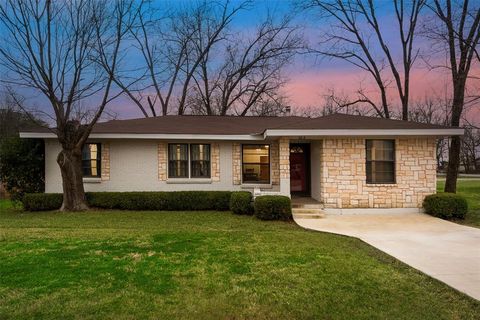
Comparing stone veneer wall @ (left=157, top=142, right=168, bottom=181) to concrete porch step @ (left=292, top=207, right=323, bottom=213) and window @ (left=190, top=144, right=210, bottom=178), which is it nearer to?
window @ (left=190, top=144, right=210, bottom=178)

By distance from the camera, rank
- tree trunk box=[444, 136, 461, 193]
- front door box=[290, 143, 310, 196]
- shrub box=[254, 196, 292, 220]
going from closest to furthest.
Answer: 1. shrub box=[254, 196, 292, 220]
2. front door box=[290, 143, 310, 196]
3. tree trunk box=[444, 136, 461, 193]

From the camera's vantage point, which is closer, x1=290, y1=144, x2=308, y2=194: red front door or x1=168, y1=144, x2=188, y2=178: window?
x1=168, y1=144, x2=188, y2=178: window

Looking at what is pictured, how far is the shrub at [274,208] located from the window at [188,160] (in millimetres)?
4137

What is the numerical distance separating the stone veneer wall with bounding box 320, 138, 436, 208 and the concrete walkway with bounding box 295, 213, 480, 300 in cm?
59

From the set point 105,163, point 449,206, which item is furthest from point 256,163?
point 449,206

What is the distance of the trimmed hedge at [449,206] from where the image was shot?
10.8 meters

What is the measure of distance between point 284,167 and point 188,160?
4.24 meters

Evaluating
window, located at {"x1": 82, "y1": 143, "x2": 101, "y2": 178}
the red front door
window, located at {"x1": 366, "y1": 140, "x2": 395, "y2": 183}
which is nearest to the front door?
the red front door

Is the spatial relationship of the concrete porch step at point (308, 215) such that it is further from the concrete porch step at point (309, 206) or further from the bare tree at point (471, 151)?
the bare tree at point (471, 151)

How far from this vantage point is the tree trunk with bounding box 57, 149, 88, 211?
12.6 metres

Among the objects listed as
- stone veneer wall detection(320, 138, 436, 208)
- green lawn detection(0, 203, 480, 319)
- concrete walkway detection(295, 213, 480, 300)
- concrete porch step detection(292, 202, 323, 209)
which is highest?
stone veneer wall detection(320, 138, 436, 208)

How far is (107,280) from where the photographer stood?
492cm

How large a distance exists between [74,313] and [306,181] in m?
11.9

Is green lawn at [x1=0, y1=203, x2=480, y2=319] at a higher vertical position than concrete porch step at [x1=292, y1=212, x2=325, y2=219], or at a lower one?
higher
